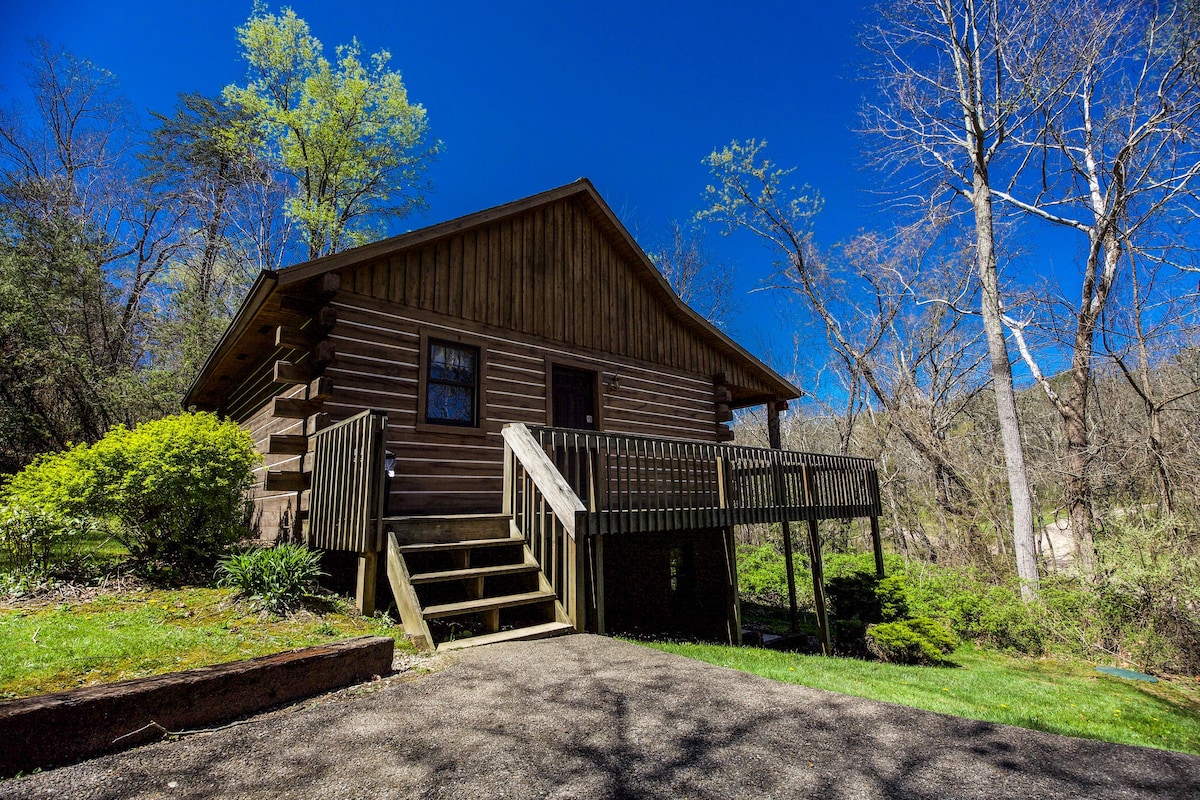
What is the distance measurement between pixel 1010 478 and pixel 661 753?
13.5 meters

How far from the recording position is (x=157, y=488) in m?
6.70

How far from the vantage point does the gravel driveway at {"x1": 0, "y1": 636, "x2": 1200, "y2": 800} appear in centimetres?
236

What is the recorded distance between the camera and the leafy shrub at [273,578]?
546cm

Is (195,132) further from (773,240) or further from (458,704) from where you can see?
(458,704)

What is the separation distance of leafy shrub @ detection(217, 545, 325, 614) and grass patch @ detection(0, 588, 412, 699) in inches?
5.5

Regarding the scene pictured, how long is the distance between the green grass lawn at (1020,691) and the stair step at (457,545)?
6.13 feet

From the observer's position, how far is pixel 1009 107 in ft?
44.3

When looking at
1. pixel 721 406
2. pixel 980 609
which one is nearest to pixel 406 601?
pixel 721 406

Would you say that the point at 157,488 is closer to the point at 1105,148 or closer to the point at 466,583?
the point at 466,583

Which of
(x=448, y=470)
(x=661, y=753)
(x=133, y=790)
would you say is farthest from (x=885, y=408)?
(x=133, y=790)

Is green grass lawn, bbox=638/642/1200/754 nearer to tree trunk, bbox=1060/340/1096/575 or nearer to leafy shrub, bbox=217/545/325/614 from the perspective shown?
leafy shrub, bbox=217/545/325/614

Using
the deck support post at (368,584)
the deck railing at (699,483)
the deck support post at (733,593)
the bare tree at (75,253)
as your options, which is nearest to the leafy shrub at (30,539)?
the deck support post at (368,584)

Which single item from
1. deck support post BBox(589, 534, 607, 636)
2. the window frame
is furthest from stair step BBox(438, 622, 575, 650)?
the window frame

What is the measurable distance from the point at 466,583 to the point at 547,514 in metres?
1.09
